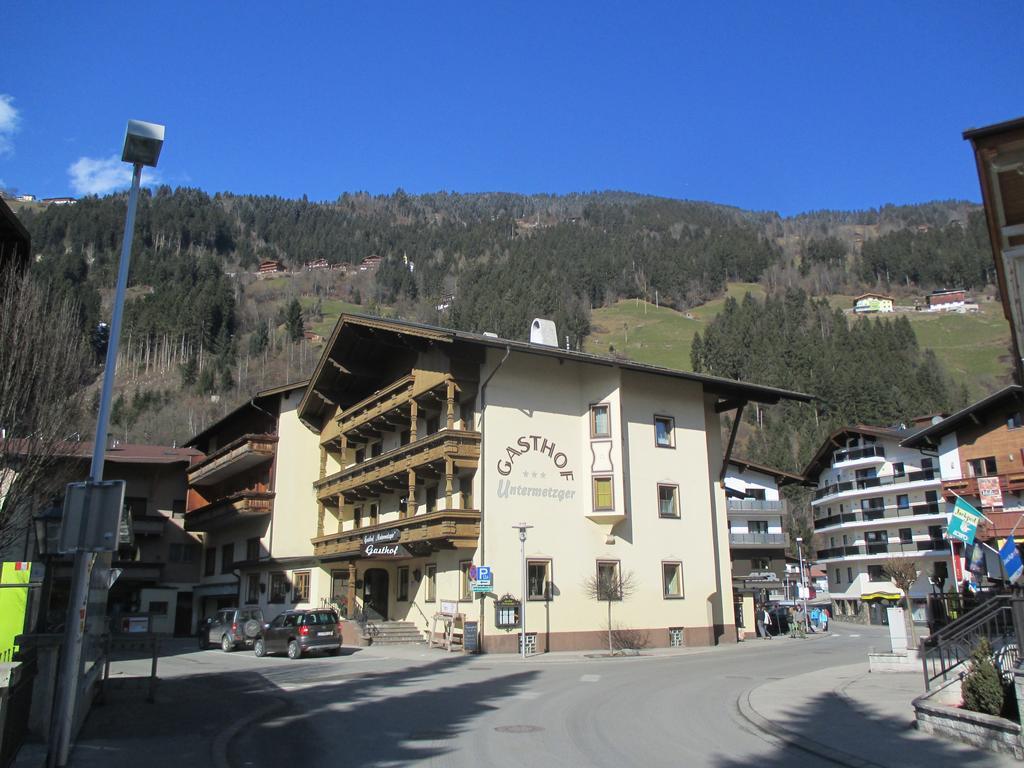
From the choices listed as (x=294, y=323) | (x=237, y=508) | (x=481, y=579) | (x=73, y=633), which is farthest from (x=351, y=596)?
(x=294, y=323)

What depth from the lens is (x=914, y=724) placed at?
12359 millimetres

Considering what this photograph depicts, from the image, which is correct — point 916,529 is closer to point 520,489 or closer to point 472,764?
point 520,489

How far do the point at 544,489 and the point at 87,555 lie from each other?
72.7 ft

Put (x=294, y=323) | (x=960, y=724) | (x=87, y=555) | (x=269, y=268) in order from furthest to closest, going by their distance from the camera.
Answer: (x=269, y=268)
(x=294, y=323)
(x=960, y=724)
(x=87, y=555)

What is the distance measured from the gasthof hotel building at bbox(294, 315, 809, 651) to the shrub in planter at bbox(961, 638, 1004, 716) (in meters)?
18.8

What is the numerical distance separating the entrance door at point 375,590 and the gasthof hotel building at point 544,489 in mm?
67

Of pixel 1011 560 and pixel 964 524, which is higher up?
pixel 964 524

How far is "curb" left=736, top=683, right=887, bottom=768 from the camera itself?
10.4 meters

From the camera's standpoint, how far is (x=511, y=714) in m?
14.4

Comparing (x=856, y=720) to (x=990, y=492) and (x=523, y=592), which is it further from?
(x=990, y=492)

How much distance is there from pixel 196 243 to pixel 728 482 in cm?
15823

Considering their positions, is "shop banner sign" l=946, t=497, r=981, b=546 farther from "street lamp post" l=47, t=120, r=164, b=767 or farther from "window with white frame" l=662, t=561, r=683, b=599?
"street lamp post" l=47, t=120, r=164, b=767

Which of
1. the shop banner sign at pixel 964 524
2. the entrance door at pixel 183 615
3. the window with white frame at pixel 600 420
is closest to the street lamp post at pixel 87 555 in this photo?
the shop banner sign at pixel 964 524

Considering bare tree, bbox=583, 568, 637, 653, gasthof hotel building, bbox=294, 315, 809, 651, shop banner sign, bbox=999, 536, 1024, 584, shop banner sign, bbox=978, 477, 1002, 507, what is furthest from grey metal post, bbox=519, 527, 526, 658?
shop banner sign, bbox=978, 477, 1002, 507
